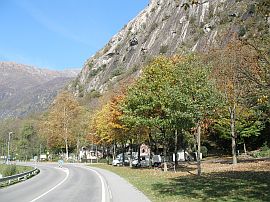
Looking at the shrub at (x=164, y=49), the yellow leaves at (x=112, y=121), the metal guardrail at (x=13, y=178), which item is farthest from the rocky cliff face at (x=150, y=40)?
the metal guardrail at (x=13, y=178)

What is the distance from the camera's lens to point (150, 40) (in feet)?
416

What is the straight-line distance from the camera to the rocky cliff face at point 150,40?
97.9 metres

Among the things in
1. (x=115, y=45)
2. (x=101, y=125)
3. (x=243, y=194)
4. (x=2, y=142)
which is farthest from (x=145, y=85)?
(x=115, y=45)

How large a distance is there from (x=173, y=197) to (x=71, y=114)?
63932 millimetres

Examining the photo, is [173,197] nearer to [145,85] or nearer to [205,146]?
[145,85]

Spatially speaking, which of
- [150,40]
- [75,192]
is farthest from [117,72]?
[75,192]

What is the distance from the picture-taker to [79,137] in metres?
80.1

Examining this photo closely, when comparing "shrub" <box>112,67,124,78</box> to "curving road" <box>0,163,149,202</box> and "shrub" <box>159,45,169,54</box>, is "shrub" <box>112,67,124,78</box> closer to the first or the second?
"shrub" <box>159,45,169,54</box>

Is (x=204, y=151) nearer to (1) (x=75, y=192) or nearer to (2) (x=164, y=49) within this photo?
(1) (x=75, y=192)

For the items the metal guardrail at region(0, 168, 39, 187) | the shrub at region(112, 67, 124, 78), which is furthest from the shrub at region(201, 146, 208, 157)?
the shrub at region(112, 67, 124, 78)

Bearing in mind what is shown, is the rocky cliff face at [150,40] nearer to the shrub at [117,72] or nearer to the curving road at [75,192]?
the shrub at [117,72]

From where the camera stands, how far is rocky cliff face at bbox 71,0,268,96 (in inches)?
3856

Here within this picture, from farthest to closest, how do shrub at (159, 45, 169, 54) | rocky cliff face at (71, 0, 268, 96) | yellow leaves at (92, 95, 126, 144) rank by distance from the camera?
1. shrub at (159, 45, 169, 54)
2. rocky cliff face at (71, 0, 268, 96)
3. yellow leaves at (92, 95, 126, 144)

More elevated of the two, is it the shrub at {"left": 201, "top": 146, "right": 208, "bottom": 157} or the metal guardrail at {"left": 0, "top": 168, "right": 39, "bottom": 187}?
the shrub at {"left": 201, "top": 146, "right": 208, "bottom": 157}
